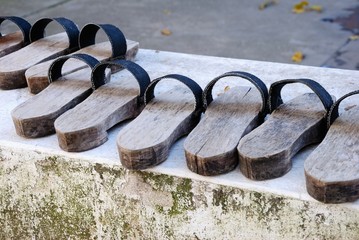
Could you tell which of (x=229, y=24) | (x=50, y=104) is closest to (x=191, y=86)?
(x=50, y=104)

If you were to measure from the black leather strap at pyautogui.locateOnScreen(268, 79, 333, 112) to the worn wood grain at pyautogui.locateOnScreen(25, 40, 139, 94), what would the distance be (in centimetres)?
66

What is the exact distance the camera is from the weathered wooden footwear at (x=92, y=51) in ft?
6.65

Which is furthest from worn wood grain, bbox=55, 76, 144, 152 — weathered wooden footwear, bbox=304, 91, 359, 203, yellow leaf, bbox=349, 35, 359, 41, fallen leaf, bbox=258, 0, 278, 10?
fallen leaf, bbox=258, 0, 278, 10

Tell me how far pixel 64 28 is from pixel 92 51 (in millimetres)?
130

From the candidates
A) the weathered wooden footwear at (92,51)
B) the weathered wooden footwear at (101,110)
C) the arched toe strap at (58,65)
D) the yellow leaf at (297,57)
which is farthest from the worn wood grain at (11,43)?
the yellow leaf at (297,57)

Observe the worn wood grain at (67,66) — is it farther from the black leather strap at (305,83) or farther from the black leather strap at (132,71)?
the black leather strap at (305,83)

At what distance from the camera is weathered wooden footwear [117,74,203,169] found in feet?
5.05

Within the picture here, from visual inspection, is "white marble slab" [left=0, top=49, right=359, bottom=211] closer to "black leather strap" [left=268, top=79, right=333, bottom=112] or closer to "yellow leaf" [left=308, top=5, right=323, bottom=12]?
"black leather strap" [left=268, top=79, right=333, bottom=112]

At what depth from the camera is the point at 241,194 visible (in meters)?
1.48

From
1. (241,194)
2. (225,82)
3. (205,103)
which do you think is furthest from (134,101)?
(241,194)

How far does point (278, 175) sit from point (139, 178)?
350mm

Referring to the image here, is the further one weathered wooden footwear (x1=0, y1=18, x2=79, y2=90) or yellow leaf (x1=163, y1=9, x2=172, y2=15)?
yellow leaf (x1=163, y1=9, x2=172, y2=15)

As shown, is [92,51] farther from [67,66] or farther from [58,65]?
[58,65]

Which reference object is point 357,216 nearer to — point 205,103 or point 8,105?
point 205,103
